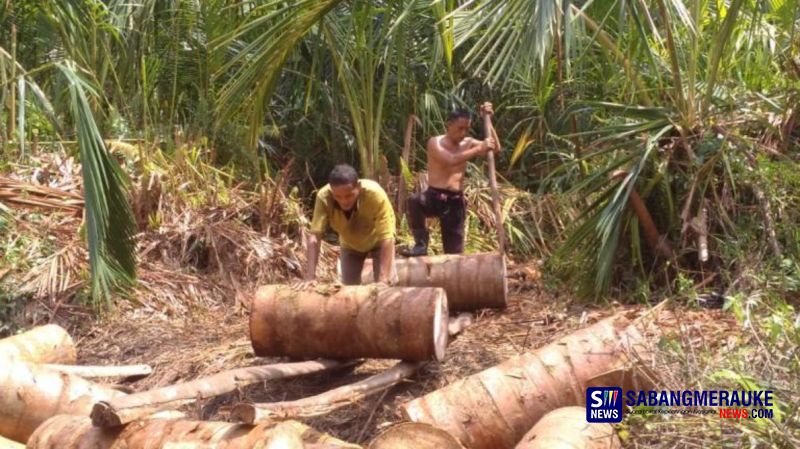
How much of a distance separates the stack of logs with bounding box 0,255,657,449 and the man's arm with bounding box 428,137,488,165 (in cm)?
190

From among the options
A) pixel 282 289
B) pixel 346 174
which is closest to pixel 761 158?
pixel 346 174

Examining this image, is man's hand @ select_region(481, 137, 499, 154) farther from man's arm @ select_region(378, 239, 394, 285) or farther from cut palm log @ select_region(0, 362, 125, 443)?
cut palm log @ select_region(0, 362, 125, 443)

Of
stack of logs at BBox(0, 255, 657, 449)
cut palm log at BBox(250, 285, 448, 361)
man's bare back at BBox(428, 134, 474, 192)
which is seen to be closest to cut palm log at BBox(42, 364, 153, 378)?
stack of logs at BBox(0, 255, 657, 449)

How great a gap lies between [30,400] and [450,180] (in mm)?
3980

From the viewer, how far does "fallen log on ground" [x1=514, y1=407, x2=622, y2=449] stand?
4074 mm

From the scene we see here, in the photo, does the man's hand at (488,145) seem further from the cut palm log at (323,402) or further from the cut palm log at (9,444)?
the cut palm log at (9,444)

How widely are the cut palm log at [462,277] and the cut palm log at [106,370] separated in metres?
1.80

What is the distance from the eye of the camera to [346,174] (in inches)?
240

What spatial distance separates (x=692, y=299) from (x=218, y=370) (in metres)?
3.24

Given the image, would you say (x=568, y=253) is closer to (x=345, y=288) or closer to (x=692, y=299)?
(x=692, y=299)

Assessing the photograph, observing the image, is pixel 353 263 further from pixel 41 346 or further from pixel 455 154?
pixel 41 346

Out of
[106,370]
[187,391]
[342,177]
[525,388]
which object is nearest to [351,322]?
[342,177]

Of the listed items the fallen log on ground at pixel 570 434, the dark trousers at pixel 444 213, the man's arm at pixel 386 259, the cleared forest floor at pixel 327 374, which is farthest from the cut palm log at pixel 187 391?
the dark trousers at pixel 444 213

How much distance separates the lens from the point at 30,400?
5.59m
